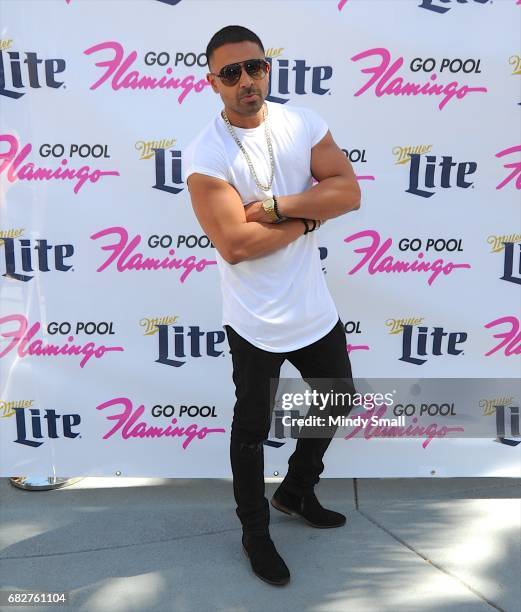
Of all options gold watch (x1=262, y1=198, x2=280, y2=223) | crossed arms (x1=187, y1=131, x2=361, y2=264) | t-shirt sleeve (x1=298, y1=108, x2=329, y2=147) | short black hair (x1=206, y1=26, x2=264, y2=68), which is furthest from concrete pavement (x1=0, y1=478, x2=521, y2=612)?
short black hair (x1=206, y1=26, x2=264, y2=68)

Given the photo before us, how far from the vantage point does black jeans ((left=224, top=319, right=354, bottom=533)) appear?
2479 millimetres

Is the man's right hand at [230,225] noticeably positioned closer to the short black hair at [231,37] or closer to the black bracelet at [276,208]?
the black bracelet at [276,208]

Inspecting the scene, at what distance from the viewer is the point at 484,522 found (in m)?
3.00

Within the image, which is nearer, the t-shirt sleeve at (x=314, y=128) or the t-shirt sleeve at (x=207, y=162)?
the t-shirt sleeve at (x=207, y=162)

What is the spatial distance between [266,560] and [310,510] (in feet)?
1.43

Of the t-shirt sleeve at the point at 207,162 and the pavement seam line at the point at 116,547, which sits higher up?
the t-shirt sleeve at the point at 207,162

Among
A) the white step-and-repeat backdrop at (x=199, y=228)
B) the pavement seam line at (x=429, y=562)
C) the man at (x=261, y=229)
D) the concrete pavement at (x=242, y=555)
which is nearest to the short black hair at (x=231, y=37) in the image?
the man at (x=261, y=229)

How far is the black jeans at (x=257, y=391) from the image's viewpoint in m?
2.48

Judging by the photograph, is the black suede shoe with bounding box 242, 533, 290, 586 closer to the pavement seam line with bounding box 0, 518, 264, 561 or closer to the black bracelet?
the pavement seam line with bounding box 0, 518, 264, 561

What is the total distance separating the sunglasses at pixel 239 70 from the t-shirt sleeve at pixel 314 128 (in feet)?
0.92

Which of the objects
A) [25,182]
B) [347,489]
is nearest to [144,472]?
[347,489]

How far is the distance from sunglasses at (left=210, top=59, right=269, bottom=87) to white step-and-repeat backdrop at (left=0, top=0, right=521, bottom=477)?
78 centimetres

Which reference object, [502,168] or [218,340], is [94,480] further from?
[502,168]

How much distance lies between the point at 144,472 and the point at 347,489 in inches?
40.5
